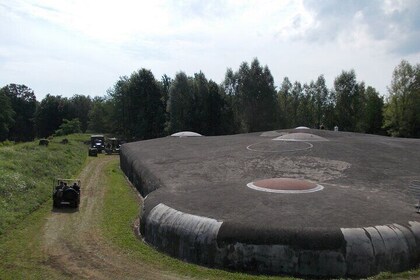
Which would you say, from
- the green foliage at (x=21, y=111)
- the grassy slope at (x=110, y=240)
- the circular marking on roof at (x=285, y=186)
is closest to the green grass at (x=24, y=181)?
the grassy slope at (x=110, y=240)

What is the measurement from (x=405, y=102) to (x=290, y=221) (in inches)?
2751

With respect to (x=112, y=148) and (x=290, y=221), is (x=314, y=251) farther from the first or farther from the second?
(x=112, y=148)

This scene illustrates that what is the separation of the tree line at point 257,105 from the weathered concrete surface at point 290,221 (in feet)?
162

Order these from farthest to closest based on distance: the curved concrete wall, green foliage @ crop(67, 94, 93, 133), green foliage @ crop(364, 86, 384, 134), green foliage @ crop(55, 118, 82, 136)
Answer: green foliage @ crop(67, 94, 93, 133) < green foliage @ crop(55, 118, 82, 136) < green foliage @ crop(364, 86, 384, 134) < the curved concrete wall

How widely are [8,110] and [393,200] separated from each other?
106 m

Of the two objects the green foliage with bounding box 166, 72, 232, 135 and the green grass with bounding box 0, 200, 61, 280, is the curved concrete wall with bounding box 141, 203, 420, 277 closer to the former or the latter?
the green grass with bounding box 0, 200, 61, 280

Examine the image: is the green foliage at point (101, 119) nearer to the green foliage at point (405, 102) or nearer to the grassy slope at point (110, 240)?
A: the green foliage at point (405, 102)

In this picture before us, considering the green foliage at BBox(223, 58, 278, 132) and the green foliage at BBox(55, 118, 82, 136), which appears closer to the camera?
the green foliage at BBox(223, 58, 278, 132)

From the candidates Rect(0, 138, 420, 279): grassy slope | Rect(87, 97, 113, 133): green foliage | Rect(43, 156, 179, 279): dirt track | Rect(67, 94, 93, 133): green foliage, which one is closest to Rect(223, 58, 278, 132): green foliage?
Rect(87, 97, 113, 133): green foliage

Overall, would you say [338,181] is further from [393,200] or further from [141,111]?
[141,111]

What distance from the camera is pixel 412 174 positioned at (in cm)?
2775

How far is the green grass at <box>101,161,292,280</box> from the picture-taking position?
48.2 ft

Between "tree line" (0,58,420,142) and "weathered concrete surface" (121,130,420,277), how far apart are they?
162ft

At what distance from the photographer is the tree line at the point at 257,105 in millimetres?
76875
